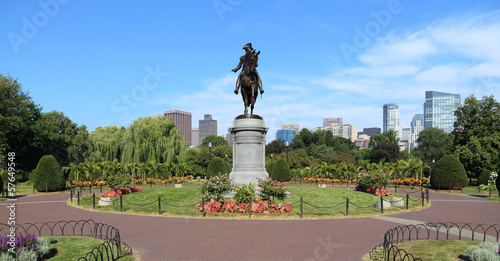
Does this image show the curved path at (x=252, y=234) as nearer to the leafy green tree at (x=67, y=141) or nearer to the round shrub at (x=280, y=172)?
the round shrub at (x=280, y=172)

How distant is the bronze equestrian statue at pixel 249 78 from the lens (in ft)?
63.0

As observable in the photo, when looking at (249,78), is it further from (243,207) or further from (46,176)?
(46,176)

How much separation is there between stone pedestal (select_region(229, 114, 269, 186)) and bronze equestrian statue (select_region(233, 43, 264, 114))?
1145mm

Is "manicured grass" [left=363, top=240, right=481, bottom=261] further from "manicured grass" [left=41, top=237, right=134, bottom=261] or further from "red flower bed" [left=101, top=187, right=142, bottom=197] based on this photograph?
"red flower bed" [left=101, top=187, right=142, bottom=197]

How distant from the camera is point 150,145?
40375 millimetres

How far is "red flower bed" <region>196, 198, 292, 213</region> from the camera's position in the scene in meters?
14.9

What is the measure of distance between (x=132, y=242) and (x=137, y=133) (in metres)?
32.6

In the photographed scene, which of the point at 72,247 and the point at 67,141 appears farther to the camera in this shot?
the point at 67,141

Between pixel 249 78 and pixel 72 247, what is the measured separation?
1312 cm

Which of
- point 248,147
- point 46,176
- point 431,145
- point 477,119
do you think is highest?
point 477,119

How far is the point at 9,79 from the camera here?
1534 inches

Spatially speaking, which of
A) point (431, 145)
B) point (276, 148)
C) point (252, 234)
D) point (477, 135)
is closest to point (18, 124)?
point (252, 234)

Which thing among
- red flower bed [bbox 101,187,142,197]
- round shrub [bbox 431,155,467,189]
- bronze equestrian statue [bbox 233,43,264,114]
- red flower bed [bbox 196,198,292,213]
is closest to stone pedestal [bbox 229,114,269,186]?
bronze equestrian statue [bbox 233,43,264,114]

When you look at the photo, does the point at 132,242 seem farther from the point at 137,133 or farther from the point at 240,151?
the point at 137,133
